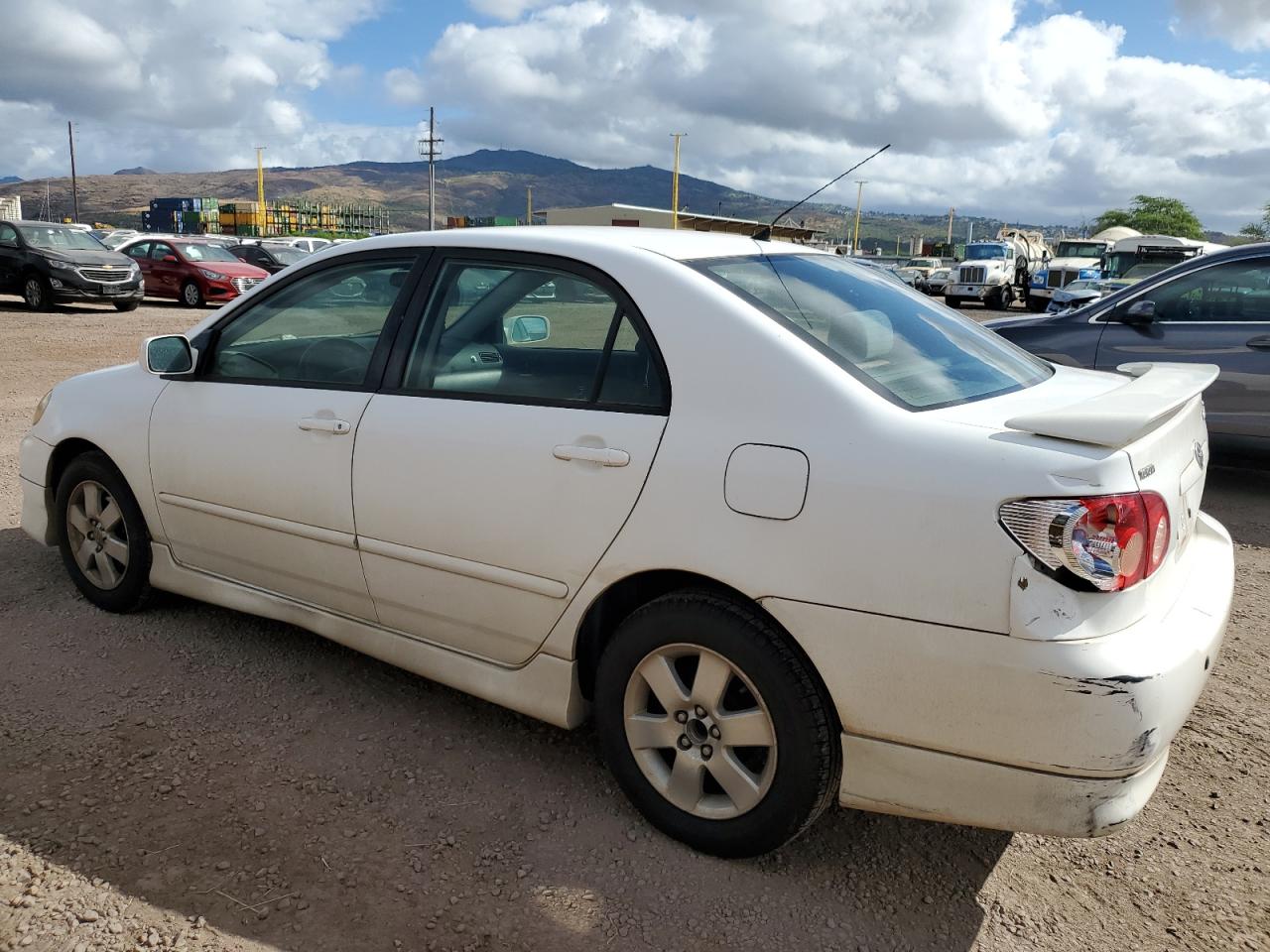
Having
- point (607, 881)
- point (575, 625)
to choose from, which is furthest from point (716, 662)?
point (607, 881)

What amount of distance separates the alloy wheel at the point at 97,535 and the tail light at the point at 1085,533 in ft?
11.2

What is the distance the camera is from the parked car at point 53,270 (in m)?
18.0

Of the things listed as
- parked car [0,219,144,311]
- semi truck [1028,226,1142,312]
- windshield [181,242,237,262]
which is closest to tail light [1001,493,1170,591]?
parked car [0,219,144,311]

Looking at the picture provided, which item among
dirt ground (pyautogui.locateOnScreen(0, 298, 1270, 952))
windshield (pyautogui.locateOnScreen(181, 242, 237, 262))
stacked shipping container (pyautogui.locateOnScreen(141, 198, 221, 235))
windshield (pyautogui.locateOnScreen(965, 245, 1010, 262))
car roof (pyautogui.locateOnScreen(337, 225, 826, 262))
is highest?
stacked shipping container (pyautogui.locateOnScreen(141, 198, 221, 235))

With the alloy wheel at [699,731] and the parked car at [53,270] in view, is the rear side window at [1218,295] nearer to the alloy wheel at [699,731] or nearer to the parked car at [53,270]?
the alloy wheel at [699,731]

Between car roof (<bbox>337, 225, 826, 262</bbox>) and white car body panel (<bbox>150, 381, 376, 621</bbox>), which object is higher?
car roof (<bbox>337, 225, 826, 262</bbox>)

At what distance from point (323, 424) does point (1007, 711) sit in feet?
7.25

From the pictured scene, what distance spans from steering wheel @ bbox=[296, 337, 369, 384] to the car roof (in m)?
0.35

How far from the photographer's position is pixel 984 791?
2.25m

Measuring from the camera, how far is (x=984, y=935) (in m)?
2.39

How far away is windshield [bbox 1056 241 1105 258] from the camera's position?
40.8 metres

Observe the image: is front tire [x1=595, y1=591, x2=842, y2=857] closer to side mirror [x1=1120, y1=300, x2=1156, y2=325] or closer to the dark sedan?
side mirror [x1=1120, y1=300, x2=1156, y2=325]

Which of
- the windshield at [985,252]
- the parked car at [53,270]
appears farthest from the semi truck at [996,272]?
the parked car at [53,270]

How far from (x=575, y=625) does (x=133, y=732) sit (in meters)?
1.58
